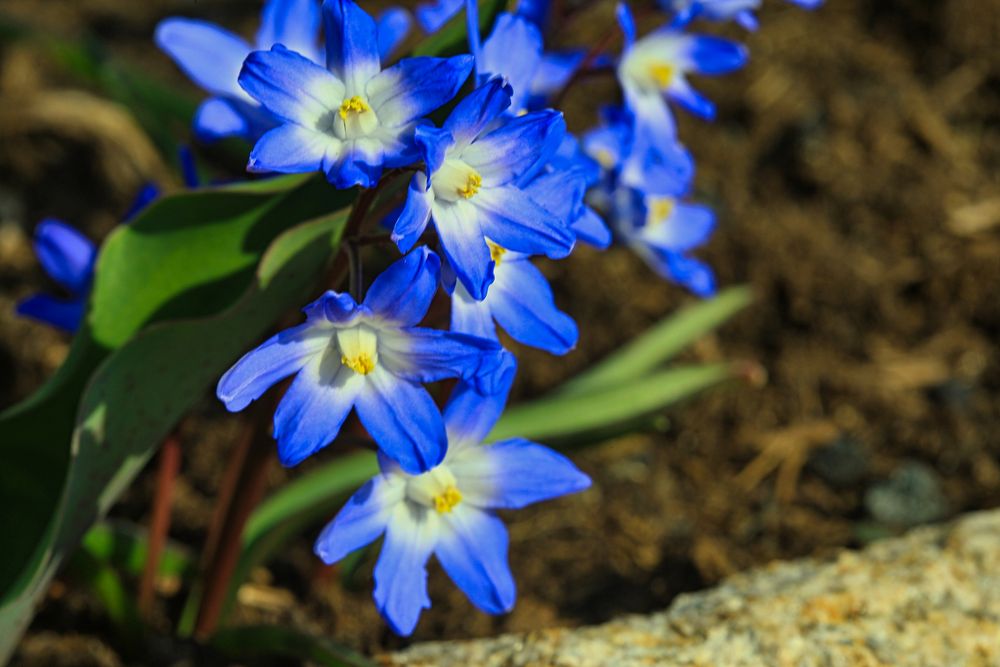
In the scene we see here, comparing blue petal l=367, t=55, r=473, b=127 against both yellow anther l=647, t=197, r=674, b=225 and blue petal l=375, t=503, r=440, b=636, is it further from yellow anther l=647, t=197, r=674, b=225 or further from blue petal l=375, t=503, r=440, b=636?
yellow anther l=647, t=197, r=674, b=225

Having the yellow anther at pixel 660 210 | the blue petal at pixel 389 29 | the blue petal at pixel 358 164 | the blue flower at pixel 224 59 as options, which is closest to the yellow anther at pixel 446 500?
the blue petal at pixel 358 164

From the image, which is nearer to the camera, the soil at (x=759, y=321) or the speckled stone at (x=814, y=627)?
the speckled stone at (x=814, y=627)

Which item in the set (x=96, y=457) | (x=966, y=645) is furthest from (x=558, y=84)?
(x=966, y=645)

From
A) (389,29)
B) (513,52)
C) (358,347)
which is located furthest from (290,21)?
(358,347)

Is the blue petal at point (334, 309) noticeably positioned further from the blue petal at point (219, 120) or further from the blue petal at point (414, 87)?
the blue petal at point (219, 120)

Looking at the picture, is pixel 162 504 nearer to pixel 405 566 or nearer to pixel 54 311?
pixel 54 311

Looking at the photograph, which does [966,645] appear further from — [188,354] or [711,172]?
[711,172]

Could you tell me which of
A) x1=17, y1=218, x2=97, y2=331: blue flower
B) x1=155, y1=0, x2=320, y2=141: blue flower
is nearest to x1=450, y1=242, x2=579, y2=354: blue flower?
x1=155, y1=0, x2=320, y2=141: blue flower
